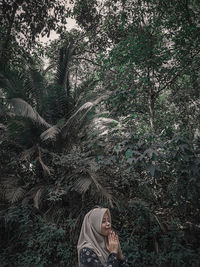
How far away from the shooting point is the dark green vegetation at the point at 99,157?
3676 millimetres

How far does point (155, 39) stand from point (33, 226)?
5.35 meters

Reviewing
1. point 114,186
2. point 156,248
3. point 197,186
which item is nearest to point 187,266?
point 156,248

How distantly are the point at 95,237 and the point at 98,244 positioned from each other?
6 cm

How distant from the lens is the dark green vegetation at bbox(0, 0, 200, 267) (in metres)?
3.68

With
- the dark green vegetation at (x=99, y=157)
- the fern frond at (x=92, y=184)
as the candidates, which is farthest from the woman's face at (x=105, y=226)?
the fern frond at (x=92, y=184)

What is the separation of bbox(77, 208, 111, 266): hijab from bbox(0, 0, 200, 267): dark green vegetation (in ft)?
3.32

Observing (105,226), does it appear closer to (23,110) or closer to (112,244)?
(112,244)

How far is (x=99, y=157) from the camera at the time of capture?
10.9 ft

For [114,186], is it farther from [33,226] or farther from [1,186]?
[1,186]

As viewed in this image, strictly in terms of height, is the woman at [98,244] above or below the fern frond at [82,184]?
below

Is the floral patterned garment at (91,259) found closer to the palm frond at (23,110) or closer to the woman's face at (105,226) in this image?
the woman's face at (105,226)

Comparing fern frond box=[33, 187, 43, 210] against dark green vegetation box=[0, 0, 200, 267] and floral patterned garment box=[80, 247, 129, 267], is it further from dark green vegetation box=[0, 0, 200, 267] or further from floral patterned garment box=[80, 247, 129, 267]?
floral patterned garment box=[80, 247, 129, 267]

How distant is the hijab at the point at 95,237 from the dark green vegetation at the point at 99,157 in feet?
3.32

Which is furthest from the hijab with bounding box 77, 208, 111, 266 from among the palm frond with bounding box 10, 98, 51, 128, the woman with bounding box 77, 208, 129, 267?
the palm frond with bounding box 10, 98, 51, 128
